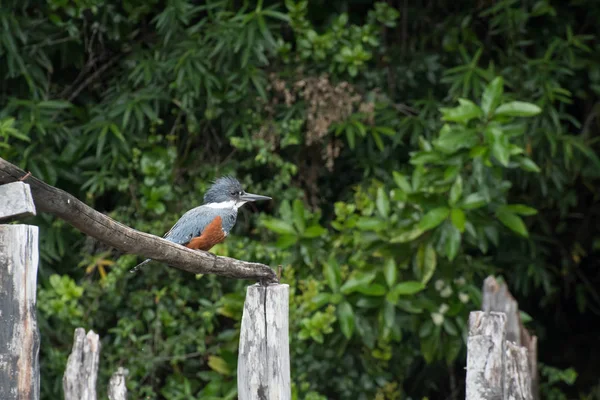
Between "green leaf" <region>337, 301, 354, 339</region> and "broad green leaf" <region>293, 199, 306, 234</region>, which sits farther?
"broad green leaf" <region>293, 199, 306, 234</region>

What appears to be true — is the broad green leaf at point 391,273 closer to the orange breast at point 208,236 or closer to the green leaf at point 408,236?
the green leaf at point 408,236

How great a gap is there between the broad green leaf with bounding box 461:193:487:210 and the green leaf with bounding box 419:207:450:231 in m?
0.09

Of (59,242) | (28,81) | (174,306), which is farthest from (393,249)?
(28,81)

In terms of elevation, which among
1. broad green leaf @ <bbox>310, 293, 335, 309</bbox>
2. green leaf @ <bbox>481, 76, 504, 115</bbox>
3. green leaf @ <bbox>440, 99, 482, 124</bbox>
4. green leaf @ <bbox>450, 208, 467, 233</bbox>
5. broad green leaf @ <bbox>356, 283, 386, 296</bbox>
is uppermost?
green leaf @ <bbox>481, 76, 504, 115</bbox>

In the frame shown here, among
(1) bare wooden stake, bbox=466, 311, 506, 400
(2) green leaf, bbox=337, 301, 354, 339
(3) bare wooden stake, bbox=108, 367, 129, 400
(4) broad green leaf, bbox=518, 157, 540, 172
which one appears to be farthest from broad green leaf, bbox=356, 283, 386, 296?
(3) bare wooden stake, bbox=108, 367, 129, 400

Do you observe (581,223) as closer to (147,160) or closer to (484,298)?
(484,298)

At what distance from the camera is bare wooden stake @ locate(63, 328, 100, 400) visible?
10.8 feet

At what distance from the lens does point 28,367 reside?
6.72ft

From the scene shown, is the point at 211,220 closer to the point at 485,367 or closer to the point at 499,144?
the point at 485,367

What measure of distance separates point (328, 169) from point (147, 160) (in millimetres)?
1169

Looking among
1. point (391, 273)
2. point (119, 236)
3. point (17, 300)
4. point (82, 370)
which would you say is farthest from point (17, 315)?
point (391, 273)

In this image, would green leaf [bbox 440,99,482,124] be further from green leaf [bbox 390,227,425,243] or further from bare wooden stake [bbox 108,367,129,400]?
bare wooden stake [bbox 108,367,129,400]

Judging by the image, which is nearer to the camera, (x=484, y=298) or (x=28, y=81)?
(x=484, y=298)

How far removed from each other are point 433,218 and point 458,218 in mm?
126
